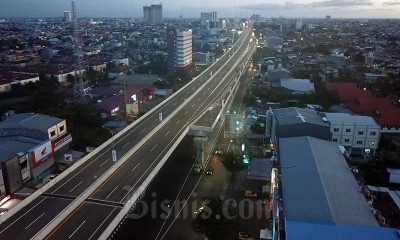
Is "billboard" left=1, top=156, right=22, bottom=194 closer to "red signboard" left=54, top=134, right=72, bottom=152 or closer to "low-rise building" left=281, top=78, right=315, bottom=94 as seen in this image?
"red signboard" left=54, top=134, right=72, bottom=152

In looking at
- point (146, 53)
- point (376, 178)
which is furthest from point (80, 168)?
point (146, 53)

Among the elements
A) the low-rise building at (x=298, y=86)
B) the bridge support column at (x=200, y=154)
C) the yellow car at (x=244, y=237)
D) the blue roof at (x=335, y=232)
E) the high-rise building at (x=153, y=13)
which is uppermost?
the high-rise building at (x=153, y=13)

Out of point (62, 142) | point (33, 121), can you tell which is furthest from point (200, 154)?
point (33, 121)

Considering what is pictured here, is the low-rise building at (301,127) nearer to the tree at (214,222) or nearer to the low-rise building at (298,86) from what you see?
the tree at (214,222)

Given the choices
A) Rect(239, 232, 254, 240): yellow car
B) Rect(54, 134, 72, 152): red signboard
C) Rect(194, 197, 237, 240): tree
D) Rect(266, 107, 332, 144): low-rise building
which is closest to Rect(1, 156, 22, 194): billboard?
Rect(54, 134, 72, 152): red signboard

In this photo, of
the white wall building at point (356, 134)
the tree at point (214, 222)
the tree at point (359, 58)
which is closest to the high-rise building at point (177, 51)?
the tree at point (359, 58)

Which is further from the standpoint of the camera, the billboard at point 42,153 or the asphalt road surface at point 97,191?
the billboard at point 42,153

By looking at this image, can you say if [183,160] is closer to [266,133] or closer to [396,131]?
[266,133]
